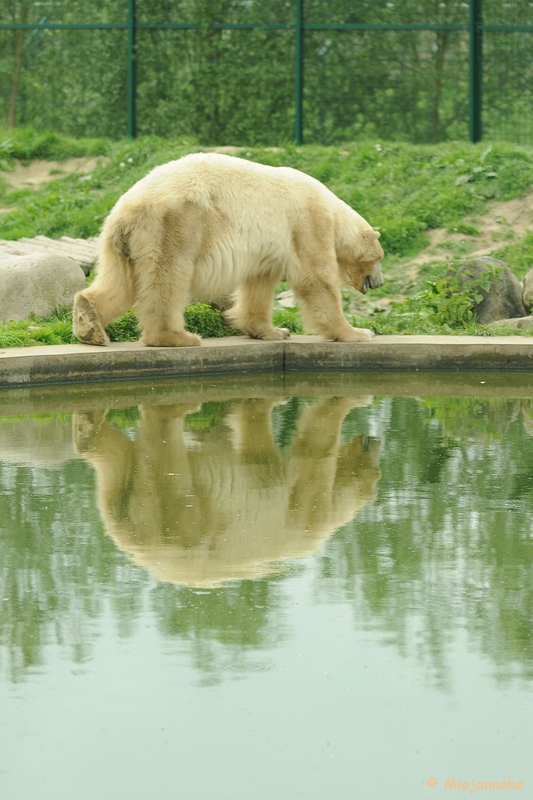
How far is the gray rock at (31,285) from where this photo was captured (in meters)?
10.6

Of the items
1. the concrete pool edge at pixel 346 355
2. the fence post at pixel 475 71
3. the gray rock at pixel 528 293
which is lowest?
the concrete pool edge at pixel 346 355

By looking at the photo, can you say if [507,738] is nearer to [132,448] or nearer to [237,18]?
[132,448]

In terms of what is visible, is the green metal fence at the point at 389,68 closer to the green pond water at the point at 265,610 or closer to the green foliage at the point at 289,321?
the green foliage at the point at 289,321

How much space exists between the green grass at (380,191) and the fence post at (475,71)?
621 mm

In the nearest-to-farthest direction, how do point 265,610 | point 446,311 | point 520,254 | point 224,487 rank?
point 265,610 < point 224,487 < point 446,311 < point 520,254

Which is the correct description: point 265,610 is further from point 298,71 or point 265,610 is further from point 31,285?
point 298,71

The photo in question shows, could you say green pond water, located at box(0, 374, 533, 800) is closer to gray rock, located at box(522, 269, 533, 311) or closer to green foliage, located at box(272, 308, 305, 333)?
green foliage, located at box(272, 308, 305, 333)

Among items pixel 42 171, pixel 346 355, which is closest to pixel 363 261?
pixel 346 355

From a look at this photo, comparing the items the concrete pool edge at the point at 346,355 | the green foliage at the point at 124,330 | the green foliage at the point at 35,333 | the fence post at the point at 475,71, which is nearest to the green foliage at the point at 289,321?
the concrete pool edge at the point at 346,355

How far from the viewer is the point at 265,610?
4.43m

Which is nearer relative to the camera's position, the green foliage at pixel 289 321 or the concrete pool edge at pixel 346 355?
the concrete pool edge at pixel 346 355

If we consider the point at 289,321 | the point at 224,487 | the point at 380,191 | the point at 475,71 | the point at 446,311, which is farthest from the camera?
the point at 475,71

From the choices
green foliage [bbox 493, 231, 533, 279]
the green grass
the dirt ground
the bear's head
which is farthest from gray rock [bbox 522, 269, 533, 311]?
the dirt ground

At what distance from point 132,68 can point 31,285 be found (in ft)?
26.4
